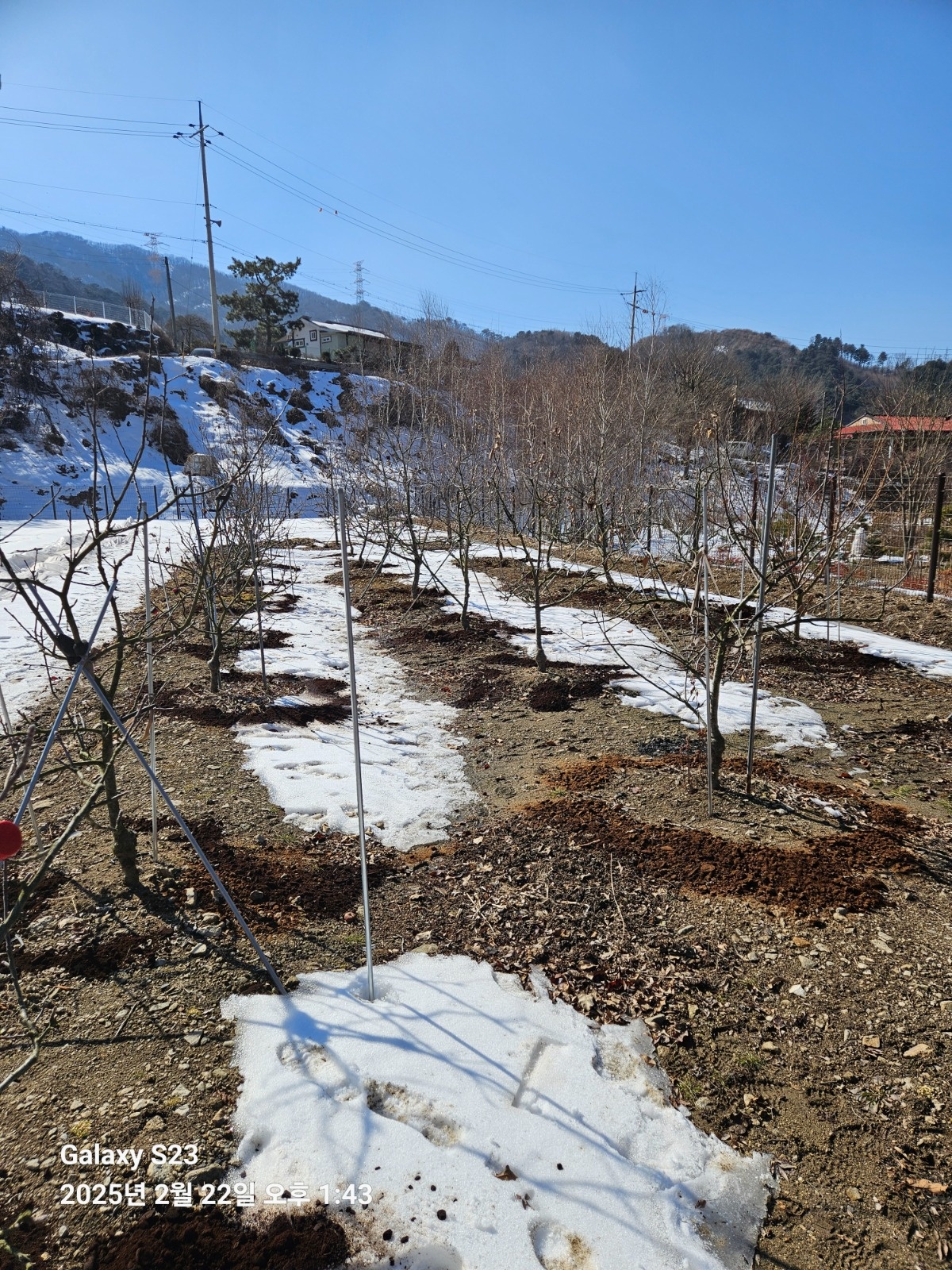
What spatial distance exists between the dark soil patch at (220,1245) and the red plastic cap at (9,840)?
105 cm

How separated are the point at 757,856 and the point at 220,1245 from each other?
2609 mm

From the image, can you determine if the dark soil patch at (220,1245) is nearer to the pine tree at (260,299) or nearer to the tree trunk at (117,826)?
the tree trunk at (117,826)

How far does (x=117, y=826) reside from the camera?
9.41 ft

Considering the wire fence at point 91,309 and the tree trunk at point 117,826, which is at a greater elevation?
the wire fence at point 91,309

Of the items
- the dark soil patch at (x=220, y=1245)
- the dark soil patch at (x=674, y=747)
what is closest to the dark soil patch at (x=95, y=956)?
the dark soil patch at (x=220, y=1245)

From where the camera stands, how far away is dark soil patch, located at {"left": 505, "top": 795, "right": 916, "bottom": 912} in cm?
302

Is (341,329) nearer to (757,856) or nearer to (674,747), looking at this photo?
(674,747)

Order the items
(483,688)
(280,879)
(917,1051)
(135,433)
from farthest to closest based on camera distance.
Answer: (135,433), (483,688), (280,879), (917,1051)

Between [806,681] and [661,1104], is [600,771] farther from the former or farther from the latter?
[806,681]

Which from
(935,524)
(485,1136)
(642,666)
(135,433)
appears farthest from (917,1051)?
(135,433)

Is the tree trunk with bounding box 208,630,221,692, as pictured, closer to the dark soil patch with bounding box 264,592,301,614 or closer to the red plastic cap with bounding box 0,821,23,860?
the dark soil patch with bounding box 264,592,301,614

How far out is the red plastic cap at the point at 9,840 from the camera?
4.58 feet

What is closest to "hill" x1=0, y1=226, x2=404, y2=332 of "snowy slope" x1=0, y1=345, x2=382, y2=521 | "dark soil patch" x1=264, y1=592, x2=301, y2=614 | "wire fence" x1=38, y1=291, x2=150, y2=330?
"wire fence" x1=38, y1=291, x2=150, y2=330

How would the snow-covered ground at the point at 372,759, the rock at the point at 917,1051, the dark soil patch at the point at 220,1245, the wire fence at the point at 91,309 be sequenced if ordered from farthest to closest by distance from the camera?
the wire fence at the point at 91,309
the snow-covered ground at the point at 372,759
the rock at the point at 917,1051
the dark soil patch at the point at 220,1245
